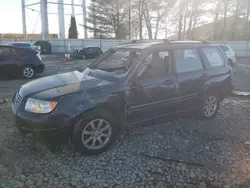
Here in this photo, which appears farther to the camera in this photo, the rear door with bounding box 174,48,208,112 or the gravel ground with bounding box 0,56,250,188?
the rear door with bounding box 174,48,208,112

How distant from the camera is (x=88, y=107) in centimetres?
346

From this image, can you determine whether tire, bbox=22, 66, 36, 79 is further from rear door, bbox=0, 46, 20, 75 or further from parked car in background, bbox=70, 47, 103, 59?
parked car in background, bbox=70, 47, 103, 59

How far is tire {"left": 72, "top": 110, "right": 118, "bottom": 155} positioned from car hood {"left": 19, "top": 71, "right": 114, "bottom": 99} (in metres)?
0.43

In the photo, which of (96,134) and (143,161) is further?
(96,134)

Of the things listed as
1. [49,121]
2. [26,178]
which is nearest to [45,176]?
[26,178]

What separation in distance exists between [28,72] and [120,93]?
Result: 773 cm

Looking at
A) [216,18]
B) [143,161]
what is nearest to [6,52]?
[143,161]

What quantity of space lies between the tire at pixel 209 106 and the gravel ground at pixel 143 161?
426 mm

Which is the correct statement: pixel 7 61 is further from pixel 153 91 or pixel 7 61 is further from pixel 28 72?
pixel 153 91

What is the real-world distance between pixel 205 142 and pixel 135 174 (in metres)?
1.56

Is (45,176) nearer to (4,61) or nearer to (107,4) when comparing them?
(4,61)

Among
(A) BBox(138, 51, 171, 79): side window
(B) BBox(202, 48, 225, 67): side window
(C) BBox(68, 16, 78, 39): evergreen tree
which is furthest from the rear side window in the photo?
(C) BBox(68, 16, 78, 39): evergreen tree

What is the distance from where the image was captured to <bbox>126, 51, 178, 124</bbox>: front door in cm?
393

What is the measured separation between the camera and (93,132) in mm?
3633
